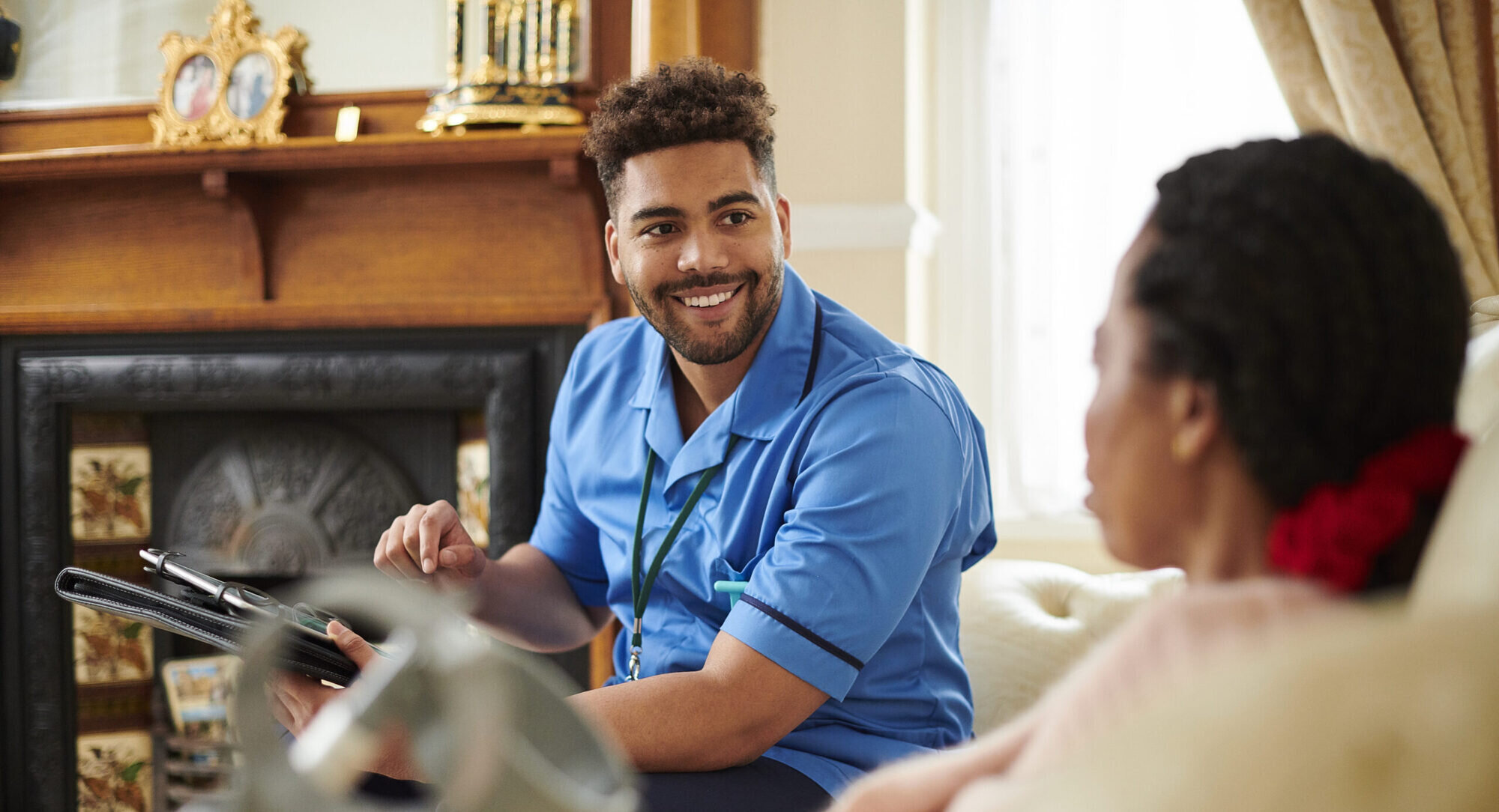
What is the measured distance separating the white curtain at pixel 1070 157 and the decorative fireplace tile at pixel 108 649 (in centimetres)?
201

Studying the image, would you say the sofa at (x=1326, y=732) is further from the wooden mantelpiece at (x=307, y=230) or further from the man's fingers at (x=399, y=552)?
the wooden mantelpiece at (x=307, y=230)

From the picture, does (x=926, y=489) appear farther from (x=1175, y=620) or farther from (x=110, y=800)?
(x=110, y=800)

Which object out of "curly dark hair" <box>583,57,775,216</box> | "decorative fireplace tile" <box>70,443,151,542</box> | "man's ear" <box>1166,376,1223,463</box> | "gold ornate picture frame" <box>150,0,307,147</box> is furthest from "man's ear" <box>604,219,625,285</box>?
"decorative fireplace tile" <box>70,443,151,542</box>

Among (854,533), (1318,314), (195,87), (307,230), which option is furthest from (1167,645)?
(195,87)

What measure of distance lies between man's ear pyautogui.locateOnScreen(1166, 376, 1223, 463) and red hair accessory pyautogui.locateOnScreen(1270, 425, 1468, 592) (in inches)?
1.8

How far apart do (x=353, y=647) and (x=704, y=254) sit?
62cm

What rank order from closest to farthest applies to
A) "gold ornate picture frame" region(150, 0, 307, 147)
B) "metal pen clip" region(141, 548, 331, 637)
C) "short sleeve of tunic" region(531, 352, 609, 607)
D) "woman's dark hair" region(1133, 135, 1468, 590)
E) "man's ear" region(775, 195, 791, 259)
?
"woman's dark hair" region(1133, 135, 1468, 590) < "metal pen clip" region(141, 548, 331, 637) < "man's ear" region(775, 195, 791, 259) < "short sleeve of tunic" region(531, 352, 609, 607) < "gold ornate picture frame" region(150, 0, 307, 147)

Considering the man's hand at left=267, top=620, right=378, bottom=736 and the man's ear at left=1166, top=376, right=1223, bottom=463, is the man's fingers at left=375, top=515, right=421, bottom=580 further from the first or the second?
the man's ear at left=1166, top=376, right=1223, bottom=463

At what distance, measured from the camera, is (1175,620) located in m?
0.47

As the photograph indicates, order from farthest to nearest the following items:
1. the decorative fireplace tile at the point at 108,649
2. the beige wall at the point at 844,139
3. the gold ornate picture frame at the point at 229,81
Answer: the decorative fireplace tile at the point at 108,649 → the gold ornate picture frame at the point at 229,81 → the beige wall at the point at 844,139

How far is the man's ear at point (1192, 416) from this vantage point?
0.49 metres

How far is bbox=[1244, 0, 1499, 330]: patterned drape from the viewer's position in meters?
1.80

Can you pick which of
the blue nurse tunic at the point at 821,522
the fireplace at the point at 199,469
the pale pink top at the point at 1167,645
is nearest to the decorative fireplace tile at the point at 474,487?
the fireplace at the point at 199,469

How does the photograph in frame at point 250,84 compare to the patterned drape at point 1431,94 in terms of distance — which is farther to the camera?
the photograph in frame at point 250,84
